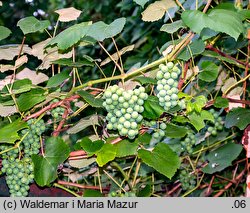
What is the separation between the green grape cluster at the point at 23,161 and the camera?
1195 millimetres

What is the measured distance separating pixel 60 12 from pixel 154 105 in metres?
0.41

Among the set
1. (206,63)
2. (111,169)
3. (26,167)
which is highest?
(206,63)

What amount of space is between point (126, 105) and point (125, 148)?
0.57 ft

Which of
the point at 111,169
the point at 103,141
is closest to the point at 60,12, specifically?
the point at 103,141

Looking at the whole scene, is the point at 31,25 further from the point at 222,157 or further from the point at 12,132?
the point at 222,157

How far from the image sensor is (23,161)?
1.20 metres

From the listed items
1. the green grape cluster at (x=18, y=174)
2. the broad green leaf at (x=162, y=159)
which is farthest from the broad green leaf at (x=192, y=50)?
the green grape cluster at (x=18, y=174)

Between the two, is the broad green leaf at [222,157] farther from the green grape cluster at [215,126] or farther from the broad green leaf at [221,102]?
the broad green leaf at [221,102]

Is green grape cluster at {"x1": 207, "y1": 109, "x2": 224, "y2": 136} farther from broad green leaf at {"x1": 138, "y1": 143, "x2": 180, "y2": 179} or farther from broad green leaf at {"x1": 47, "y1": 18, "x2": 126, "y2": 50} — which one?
broad green leaf at {"x1": 47, "y1": 18, "x2": 126, "y2": 50}

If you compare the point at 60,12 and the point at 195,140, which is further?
the point at 195,140

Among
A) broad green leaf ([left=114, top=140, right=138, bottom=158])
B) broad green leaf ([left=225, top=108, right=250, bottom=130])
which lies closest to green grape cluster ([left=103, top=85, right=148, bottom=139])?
broad green leaf ([left=114, top=140, right=138, bottom=158])

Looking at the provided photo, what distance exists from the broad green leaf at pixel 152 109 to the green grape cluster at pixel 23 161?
0.28m

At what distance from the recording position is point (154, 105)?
1089 millimetres

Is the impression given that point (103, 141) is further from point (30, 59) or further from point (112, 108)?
point (30, 59)
